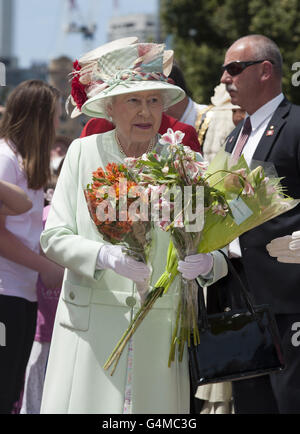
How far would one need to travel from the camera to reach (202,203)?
3.12 meters

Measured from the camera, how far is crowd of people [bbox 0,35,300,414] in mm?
3332

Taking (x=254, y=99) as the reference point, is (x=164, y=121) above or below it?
below

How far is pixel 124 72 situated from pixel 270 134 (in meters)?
1.43

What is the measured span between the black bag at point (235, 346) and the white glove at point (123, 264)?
0.36 m

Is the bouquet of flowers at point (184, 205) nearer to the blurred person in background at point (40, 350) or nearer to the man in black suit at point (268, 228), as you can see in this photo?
the man in black suit at point (268, 228)

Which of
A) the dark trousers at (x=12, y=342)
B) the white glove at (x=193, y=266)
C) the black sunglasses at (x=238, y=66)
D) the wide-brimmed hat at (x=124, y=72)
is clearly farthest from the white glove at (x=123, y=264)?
the black sunglasses at (x=238, y=66)

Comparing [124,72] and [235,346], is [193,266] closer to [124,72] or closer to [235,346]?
[235,346]

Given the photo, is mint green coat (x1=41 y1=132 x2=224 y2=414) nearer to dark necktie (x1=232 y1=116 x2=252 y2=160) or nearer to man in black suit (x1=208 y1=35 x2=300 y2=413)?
man in black suit (x1=208 y1=35 x2=300 y2=413)

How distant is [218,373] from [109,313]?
1.75 feet

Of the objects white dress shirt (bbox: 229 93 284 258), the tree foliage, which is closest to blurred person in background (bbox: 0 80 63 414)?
white dress shirt (bbox: 229 93 284 258)
